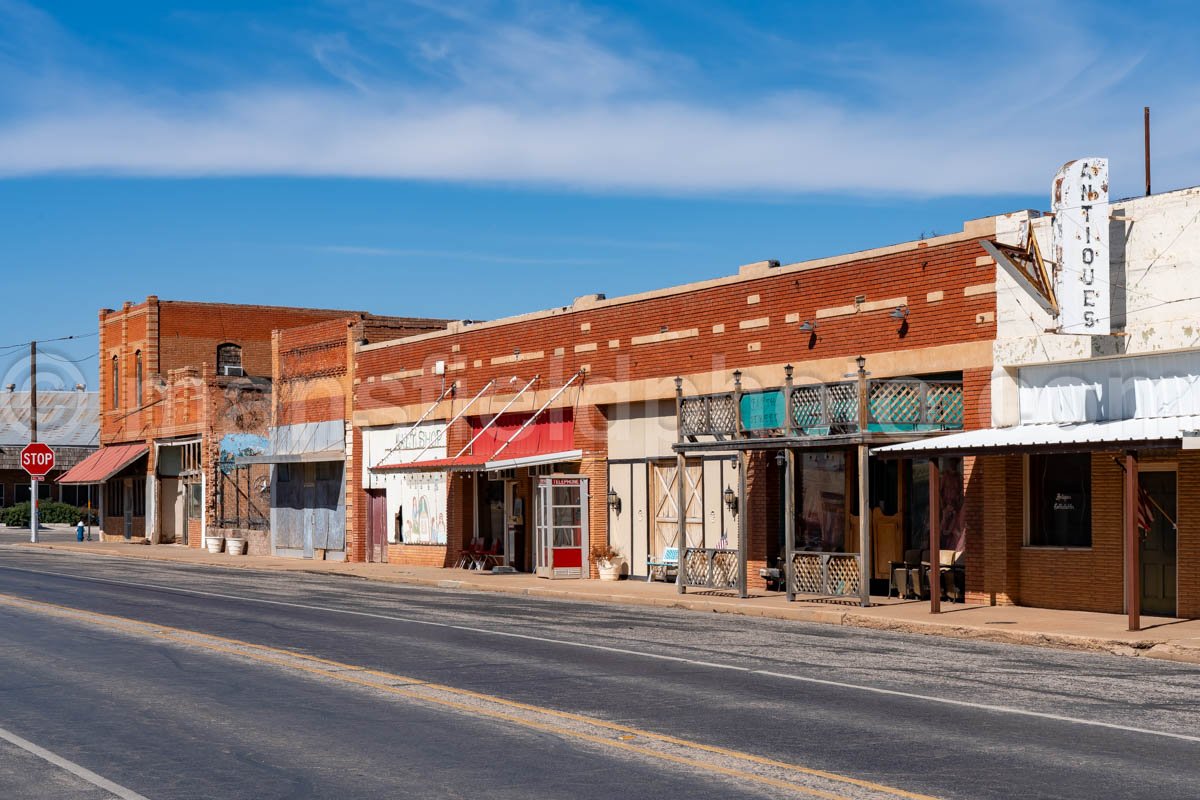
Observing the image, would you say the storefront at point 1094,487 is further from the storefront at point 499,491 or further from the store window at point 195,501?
the store window at point 195,501

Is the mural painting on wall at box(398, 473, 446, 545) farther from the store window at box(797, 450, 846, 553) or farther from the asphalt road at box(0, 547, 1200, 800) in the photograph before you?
the asphalt road at box(0, 547, 1200, 800)

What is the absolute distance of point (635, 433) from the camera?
30.4 meters

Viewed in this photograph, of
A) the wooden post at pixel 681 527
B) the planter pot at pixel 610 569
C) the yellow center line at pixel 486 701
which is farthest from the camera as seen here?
the planter pot at pixel 610 569

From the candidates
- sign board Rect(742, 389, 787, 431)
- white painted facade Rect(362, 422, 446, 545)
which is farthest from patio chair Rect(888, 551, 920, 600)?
white painted facade Rect(362, 422, 446, 545)

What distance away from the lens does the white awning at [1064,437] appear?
1831 cm

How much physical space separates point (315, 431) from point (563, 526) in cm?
1404

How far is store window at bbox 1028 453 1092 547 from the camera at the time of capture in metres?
21.5

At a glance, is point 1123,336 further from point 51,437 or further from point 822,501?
point 51,437

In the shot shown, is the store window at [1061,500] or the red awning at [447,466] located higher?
the red awning at [447,466]

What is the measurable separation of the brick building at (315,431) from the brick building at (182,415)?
3.94 m

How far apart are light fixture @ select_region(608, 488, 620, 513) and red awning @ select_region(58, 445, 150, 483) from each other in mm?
30691

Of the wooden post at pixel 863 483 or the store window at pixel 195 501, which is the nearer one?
the wooden post at pixel 863 483

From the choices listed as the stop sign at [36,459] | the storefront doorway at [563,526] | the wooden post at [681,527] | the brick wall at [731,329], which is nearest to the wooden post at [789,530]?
the wooden post at [681,527]

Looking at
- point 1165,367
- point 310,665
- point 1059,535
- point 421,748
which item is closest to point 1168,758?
point 421,748
